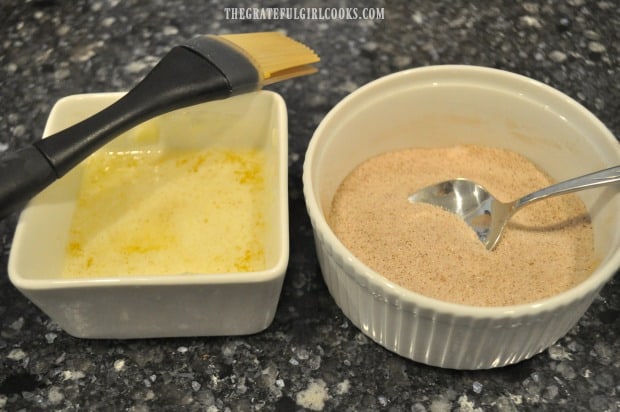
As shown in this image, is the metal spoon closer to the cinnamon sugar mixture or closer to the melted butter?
the cinnamon sugar mixture

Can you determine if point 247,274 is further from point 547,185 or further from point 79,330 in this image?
point 547,185

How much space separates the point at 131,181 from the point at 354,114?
0.29 metres

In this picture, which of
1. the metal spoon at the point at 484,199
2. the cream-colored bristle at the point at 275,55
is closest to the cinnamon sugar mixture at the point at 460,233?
the metal spoon at the point at 484,199

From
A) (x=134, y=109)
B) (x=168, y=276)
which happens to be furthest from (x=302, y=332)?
(x=134, y=109)

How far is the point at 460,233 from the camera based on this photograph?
0.74 m

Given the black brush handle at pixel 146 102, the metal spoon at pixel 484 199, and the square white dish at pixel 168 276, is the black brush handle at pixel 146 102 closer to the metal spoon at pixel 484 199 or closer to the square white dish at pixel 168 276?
the square white dish at pixel 168 276

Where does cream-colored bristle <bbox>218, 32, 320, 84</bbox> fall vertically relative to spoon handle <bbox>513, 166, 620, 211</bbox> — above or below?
above

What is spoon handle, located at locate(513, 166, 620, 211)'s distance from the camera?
691 millimetres

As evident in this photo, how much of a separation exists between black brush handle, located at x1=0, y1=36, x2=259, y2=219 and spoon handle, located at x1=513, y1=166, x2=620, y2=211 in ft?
1.13

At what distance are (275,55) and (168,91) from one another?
0.15m

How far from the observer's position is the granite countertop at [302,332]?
0.70 m

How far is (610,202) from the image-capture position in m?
0.72

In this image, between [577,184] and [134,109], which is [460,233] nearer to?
[577,184]

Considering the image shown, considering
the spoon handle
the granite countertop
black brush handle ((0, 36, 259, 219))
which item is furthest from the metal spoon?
black brush handle ((0, 36, 259, 219))
